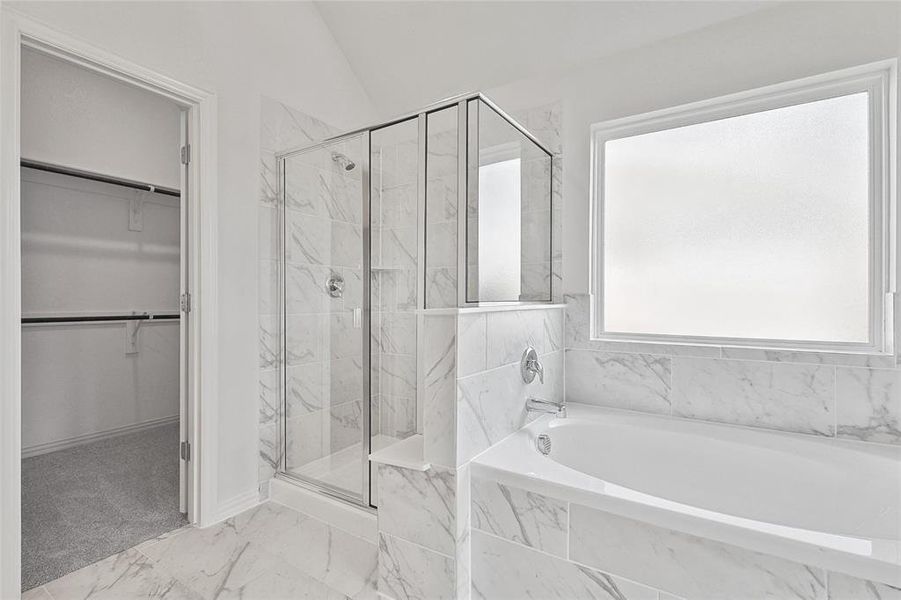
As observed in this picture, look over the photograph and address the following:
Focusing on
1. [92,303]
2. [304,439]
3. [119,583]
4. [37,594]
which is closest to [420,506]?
[304,439]

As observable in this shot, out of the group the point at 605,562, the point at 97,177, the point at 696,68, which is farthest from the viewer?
the point at 97,177

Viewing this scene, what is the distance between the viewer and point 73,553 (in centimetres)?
180

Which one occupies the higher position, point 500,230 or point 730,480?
point 500,230

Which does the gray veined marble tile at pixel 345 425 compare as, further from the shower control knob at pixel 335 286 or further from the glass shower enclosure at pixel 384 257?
the shower control knob at pixel 335 286

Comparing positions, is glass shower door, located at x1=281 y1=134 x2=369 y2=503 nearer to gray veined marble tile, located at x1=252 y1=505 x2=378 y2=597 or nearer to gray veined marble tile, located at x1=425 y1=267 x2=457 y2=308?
gray veined marble tile, located at x1=252 y1=505 x2=378 y2=597

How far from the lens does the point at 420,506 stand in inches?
59.5

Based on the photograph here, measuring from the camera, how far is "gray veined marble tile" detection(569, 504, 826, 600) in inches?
40.7

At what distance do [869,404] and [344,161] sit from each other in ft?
8.20

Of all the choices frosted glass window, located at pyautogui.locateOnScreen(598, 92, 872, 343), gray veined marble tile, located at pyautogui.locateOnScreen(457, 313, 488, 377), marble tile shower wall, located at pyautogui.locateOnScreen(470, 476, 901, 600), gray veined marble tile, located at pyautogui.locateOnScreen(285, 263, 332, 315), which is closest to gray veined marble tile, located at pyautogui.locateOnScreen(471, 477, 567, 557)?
marble tile shower wall, located at pyautogui.locateOnScreen(470, 476, 901, 600)

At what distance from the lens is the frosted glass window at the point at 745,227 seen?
176 cm

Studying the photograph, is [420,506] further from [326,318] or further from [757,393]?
[757,393]

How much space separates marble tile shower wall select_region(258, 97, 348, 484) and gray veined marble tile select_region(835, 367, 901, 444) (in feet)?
7.15

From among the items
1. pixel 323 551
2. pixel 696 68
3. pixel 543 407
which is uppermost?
pixel 696 68

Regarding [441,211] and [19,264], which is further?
[441,211]
